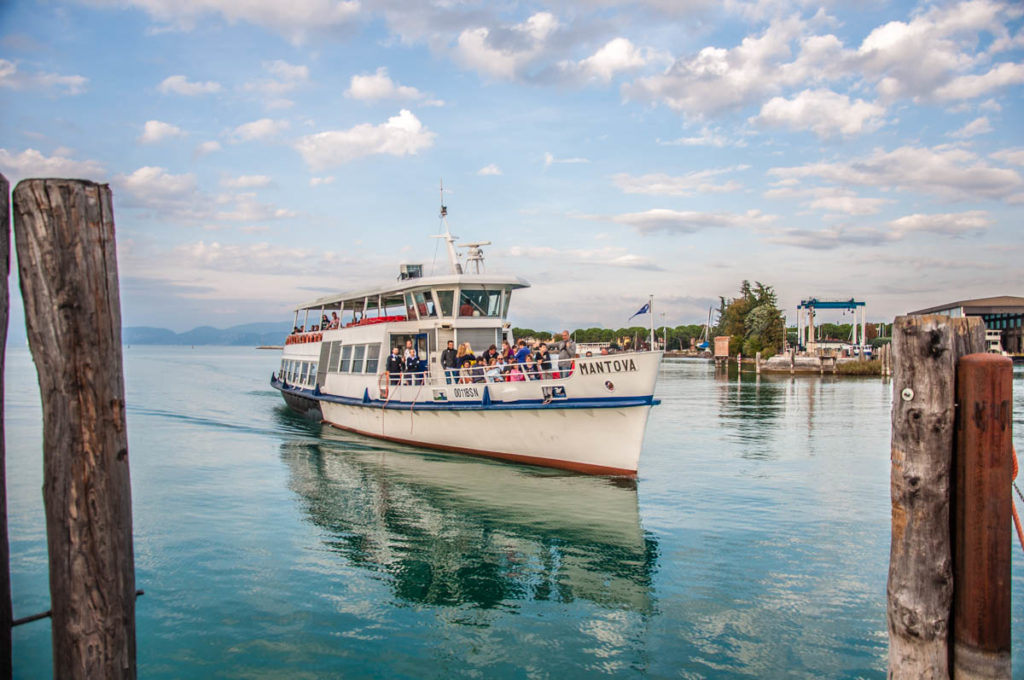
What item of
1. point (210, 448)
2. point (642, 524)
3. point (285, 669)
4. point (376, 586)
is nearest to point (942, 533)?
point (285, 669)

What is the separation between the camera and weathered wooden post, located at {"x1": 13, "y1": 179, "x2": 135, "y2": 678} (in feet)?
13.5

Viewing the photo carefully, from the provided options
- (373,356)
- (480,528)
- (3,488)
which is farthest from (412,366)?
(3,488)

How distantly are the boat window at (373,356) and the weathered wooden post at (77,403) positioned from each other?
19.2 m

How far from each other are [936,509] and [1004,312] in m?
111

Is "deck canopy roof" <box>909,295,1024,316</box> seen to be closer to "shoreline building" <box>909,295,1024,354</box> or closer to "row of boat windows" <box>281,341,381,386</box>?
"shoreline building" <box>909,295,1024,354</box>

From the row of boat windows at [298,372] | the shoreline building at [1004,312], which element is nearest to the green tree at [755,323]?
the shoreline building at [1004,312]

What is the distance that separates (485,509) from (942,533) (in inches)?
410

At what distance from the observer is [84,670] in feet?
13.8

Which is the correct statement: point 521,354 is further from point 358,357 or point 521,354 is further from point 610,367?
point 358,357

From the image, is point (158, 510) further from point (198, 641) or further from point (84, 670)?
point (84, 670)

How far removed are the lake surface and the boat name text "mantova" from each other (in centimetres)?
272

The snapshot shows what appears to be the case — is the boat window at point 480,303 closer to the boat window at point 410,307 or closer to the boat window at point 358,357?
the boat window at point 410,307

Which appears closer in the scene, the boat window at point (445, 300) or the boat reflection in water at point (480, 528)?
the boat reflection in water at point (480, 528)

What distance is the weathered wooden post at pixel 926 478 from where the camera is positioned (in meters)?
4.76
